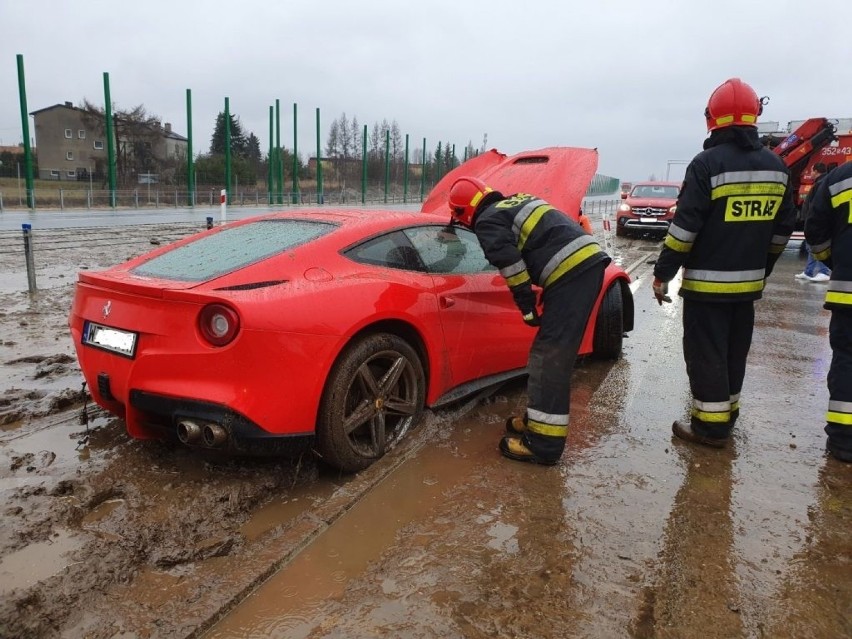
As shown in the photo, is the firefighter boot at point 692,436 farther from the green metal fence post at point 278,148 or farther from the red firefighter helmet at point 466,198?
the green metal fence post at point 278,148

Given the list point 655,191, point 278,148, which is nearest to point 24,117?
point 278,148

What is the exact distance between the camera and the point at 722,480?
3209mm

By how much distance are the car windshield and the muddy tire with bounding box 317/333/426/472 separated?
56.7 ft

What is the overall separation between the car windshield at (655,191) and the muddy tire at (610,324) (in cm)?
1496

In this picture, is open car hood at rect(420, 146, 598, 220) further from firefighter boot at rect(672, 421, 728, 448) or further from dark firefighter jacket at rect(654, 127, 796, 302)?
firefighter boot at rect(672, 421, 728, 448)

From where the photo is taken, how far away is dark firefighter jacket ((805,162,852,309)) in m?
3.55

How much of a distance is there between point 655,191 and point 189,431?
61.5 ft

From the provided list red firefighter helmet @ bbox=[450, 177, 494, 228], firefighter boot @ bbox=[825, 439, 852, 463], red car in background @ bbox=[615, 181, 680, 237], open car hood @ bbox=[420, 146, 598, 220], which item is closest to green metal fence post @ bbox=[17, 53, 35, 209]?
red car in background @ bbox=[615, 181, 680, 237]

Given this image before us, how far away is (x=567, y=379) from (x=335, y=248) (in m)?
1.41

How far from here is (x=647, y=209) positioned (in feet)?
59.2

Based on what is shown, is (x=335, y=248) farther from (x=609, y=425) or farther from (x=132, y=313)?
(x=609, y=425)

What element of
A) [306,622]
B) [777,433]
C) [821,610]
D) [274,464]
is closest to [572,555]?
[821,610]

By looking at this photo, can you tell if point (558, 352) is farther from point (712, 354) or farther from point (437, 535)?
point (437, 535)

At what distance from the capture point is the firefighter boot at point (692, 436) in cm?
360
